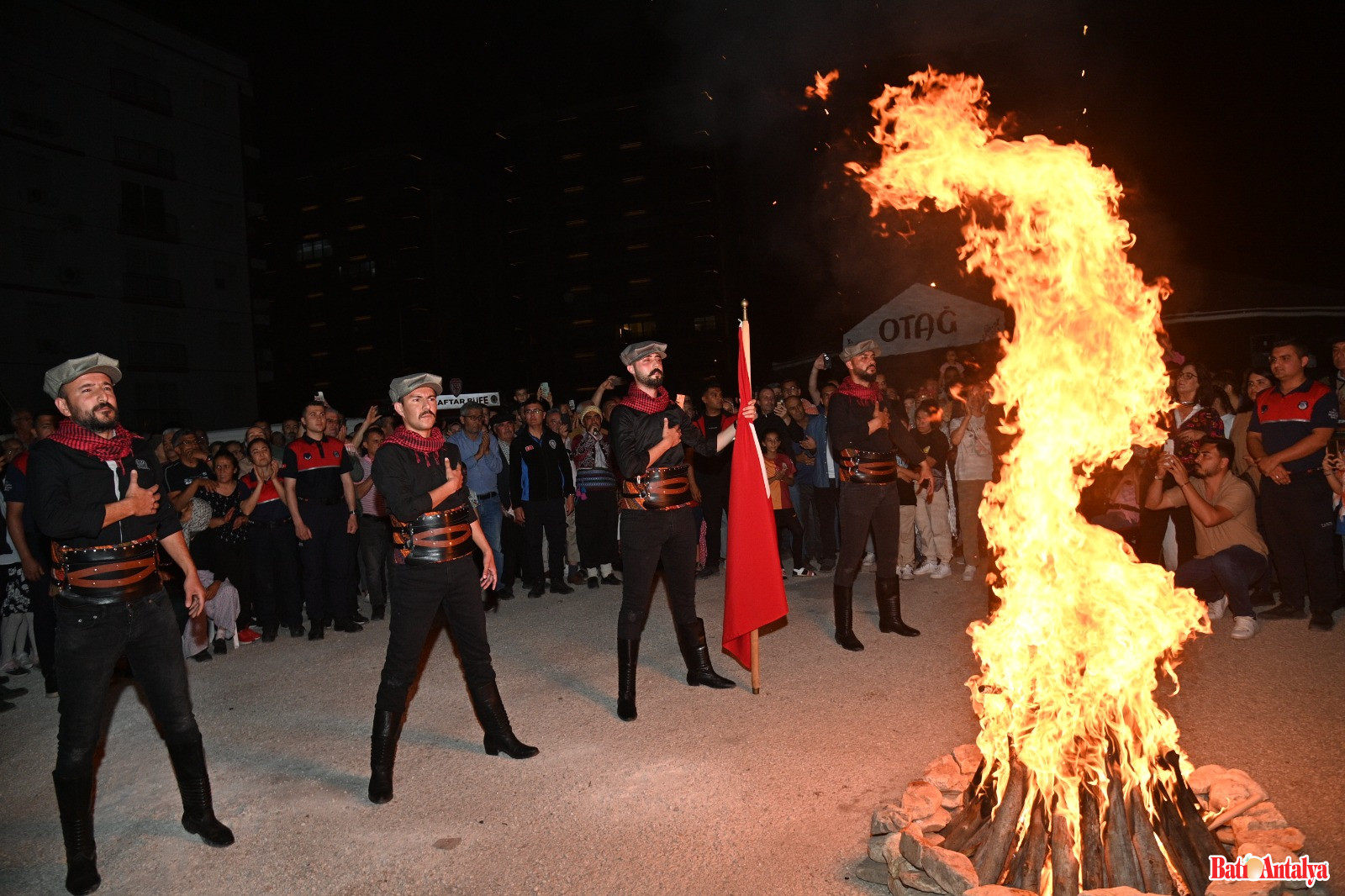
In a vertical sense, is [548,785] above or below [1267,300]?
below

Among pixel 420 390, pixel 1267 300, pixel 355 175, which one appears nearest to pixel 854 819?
pixel 420 390

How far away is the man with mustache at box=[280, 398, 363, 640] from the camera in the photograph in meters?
9.20

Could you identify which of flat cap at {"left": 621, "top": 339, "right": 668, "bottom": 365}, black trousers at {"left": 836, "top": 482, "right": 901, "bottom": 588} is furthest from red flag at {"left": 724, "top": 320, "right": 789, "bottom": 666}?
black trousers at {"left": 836, "top": 482, "right": 901, "bottom": 588}

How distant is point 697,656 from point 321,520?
4910 millimetres

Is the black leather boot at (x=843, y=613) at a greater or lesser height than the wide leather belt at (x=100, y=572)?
lesser

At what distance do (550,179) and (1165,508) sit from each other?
128 feet

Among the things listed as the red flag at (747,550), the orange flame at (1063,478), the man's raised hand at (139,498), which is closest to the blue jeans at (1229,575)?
the orange flame at (1063,478)

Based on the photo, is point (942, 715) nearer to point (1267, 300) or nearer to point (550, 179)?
point (1267, 300)

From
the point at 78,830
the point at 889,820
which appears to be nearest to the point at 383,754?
the point at 78,830

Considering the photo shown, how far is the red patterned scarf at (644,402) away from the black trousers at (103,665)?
10.4 ft

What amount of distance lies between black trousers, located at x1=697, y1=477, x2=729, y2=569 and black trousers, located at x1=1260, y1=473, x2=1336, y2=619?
590 centimetres

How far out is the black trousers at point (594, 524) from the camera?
1131 centimetres

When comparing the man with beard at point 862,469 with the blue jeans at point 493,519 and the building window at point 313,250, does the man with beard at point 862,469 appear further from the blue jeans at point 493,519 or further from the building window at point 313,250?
the building window at point 313,250

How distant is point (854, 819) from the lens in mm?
4352
